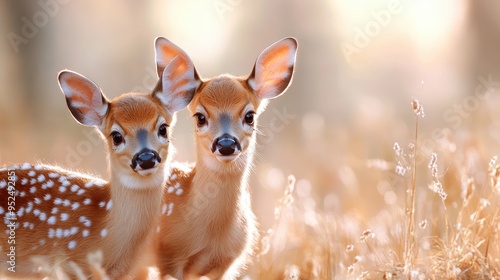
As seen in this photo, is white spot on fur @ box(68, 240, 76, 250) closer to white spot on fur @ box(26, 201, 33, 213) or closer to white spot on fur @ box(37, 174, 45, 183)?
white spot on fur @ box(26, 201, 33, 213)

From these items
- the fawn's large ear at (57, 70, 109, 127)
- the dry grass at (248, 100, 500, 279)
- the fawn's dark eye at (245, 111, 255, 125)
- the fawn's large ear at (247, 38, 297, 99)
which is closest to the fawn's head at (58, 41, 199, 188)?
the fawn's large ear at (57, 70, 109, 127)

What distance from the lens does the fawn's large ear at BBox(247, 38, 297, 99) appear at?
645 centimetres

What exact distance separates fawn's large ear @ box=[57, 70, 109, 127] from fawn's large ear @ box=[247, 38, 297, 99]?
3.41ft

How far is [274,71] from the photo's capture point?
6.50 metres

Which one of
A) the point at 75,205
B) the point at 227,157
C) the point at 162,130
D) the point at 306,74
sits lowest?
the point at 306,74

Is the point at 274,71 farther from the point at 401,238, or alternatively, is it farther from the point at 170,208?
the point at 401,238

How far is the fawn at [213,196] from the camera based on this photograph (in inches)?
238

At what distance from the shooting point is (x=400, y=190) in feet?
26.0

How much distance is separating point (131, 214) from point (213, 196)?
2.06 ft

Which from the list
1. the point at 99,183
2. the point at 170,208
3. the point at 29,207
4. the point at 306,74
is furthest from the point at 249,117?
the point at 306,74

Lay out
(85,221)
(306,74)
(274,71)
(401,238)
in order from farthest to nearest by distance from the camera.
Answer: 1. (306,74)
2. (274,71)
3. (401,238)
4. (85,221)

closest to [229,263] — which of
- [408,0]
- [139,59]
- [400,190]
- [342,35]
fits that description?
[400,190]

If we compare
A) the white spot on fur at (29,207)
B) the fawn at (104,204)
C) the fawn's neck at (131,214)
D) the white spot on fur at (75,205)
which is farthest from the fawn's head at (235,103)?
the white spot on fur at (29,207)

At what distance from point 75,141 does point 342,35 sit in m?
4.32
